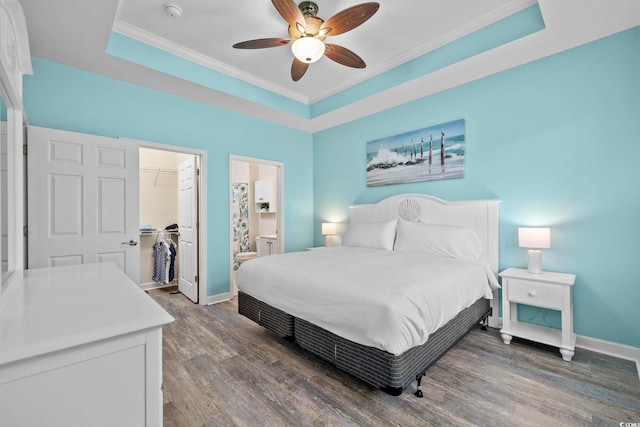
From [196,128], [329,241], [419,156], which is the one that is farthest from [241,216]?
[419,156]

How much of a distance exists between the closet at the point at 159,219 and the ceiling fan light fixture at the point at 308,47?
2.65 metres

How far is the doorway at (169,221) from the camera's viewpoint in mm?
3988

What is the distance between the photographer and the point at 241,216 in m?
6.62

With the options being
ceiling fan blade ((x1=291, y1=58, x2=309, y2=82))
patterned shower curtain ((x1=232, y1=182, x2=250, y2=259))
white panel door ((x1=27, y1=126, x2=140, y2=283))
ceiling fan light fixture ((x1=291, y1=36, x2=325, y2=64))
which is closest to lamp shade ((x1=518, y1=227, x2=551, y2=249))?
ceiling fan light fixture ((x1=291, y1=36, x2=325, y2=64))

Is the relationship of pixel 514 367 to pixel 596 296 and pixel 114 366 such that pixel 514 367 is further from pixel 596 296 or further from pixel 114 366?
pixel 114 366

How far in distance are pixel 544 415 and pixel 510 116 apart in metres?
2.60

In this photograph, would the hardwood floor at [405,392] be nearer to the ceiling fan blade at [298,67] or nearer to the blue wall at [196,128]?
the blue wall at [196,128]

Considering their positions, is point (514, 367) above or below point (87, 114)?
below

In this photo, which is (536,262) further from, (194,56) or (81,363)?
(194,56)

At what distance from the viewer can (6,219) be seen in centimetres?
153

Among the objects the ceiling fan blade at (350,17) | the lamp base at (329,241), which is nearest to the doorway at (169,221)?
the lamp base at (329,241)

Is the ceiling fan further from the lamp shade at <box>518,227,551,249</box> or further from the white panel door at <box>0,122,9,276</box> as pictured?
the lamp shade at <box>518,227,551,249</box>

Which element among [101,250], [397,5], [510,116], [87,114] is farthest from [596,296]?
[87,114]

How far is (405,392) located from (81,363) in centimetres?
183
